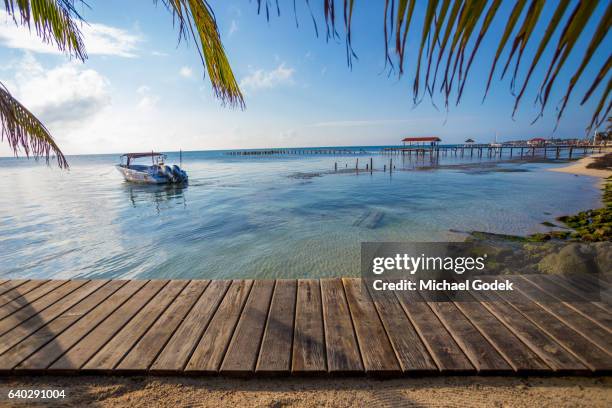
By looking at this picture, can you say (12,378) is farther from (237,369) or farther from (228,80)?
(228,80)

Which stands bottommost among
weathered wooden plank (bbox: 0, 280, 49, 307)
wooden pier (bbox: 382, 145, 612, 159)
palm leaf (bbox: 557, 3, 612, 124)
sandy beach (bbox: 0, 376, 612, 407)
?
sandy beach (bbox: 0, 376, 612, 407)

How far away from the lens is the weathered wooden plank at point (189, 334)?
8.12 ft

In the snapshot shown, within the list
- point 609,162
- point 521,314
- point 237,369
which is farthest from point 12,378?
point 609,162

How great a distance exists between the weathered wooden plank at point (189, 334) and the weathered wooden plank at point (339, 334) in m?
1.29

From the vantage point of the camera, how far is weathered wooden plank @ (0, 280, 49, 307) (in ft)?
11.9

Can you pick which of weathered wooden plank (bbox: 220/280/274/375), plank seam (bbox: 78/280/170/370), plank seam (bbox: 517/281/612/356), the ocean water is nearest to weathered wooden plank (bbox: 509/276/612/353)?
plank seam (bbox: 517/281/612/356)

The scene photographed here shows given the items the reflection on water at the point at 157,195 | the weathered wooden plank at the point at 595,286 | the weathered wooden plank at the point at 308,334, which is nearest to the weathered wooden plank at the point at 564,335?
the weathered wooden plank at the point at 595,286

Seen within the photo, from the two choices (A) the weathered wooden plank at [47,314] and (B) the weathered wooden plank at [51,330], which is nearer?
(B) the weathered wooden plank at [51,330]

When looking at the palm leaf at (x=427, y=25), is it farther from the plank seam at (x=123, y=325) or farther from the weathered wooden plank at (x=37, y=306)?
the weathered wooden plank at (x=37, y=306)

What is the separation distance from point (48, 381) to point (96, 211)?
16.6m

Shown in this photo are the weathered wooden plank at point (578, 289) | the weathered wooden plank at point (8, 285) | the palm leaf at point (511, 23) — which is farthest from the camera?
the weathered wooden plank at point (8, 285)

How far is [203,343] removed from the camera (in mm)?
2705

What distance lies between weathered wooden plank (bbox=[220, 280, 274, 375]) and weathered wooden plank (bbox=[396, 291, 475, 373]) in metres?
1.60

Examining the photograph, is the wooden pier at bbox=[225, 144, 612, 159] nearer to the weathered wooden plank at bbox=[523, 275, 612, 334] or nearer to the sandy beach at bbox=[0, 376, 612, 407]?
the weathered wooden plank at bbox=[523, 275, 612, 334]
